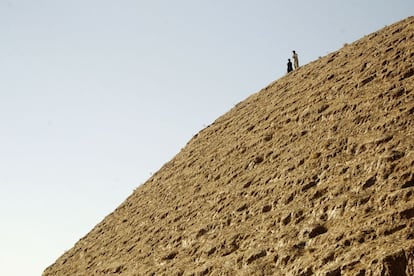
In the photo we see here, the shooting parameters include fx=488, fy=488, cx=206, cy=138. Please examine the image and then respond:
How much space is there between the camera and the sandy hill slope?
9.09 metres

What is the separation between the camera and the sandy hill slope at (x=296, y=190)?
9094 mm

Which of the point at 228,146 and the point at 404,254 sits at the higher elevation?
the point at 228,146

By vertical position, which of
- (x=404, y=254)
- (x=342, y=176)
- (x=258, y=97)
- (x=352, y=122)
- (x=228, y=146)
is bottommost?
(x=404, y=254)

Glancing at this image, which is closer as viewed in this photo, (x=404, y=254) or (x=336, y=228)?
(x=404, y=254)

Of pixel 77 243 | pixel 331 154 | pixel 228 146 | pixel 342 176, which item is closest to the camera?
pixel 342 176

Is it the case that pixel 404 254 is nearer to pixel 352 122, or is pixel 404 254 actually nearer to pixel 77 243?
pixel 352 122

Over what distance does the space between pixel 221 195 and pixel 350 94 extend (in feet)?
16.4

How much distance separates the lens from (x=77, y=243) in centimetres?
2094

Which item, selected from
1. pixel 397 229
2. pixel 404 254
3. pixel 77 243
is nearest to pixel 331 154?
pixel 397 229

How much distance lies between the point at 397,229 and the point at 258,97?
1453 cm

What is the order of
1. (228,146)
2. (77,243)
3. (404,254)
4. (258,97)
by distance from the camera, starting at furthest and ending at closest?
(258,97) < (77,243) < (228,146) < (404,254)

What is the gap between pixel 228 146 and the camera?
18.3 meters

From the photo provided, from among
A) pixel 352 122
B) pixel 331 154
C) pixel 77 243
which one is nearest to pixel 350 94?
pixel 352 122

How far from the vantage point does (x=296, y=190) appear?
467 inches
